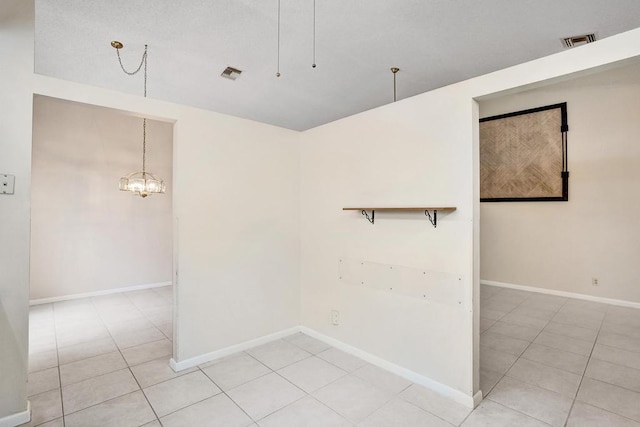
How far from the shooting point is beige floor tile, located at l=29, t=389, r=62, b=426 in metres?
2.10

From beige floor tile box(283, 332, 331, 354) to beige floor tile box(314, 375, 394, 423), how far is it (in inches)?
24.1

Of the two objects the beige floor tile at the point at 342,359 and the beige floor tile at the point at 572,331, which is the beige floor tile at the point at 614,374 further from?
the beige floor tile at the point at 342,359

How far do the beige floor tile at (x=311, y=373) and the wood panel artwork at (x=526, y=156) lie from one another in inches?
175

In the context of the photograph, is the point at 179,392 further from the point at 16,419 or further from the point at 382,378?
the point at 382,378

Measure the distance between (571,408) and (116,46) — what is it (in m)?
4.09

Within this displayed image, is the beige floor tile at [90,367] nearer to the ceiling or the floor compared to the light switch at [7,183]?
nearer to the floor

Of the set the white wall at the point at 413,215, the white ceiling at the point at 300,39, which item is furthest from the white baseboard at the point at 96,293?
the white ceiling at the point at 300,39

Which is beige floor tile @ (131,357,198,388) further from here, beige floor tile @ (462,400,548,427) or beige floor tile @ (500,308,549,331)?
beige floor tile @ (500,308,549,331)

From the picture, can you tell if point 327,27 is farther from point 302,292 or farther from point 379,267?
point 302,292

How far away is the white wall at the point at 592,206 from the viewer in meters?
4.25

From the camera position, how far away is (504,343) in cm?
323

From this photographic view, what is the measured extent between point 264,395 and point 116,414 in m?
1.04

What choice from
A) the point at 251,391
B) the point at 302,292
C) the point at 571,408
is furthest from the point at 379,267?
the point at 571,408

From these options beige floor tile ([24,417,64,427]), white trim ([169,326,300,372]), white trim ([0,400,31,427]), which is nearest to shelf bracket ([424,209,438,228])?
white trim ([169,326,300,372])
